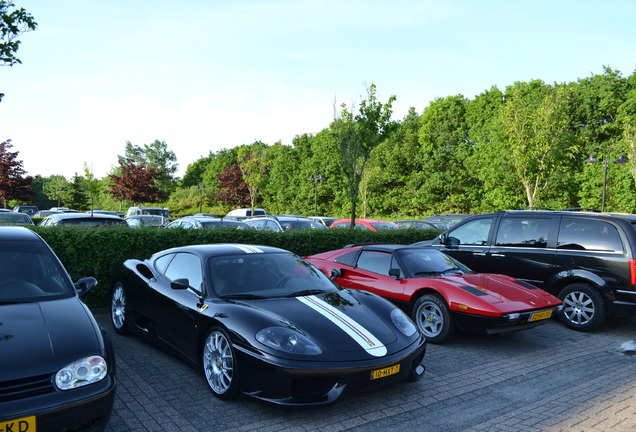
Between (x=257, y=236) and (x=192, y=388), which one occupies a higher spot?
(x=257, y=236)

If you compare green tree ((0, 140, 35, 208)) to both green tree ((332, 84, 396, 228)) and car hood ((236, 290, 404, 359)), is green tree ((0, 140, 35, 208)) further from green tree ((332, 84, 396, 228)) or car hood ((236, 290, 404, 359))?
car hood ((236, 290, 404, 359))

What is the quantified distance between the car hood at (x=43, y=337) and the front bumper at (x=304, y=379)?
1.30 m

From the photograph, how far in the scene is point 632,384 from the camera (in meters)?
5.16

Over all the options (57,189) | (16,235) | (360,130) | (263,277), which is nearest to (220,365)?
(263,277)

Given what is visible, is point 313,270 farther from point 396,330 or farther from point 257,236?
point 257,236

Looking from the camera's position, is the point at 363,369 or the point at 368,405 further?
the point at 368,405

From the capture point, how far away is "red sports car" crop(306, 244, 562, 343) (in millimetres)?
6188

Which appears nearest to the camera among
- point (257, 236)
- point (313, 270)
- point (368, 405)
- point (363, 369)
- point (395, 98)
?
point (363, 369)

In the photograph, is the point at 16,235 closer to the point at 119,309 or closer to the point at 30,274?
the point at 30,274

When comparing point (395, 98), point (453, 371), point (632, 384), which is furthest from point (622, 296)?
point (395, 98)

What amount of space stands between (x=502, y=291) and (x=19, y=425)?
5.84 m

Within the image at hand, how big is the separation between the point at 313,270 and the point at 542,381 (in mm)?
2819

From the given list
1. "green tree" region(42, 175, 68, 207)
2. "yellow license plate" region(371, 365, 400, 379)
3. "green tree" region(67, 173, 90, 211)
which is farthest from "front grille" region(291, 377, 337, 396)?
"green tree" region(42, 175, 68, 207)

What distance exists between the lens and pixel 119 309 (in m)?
6.54
